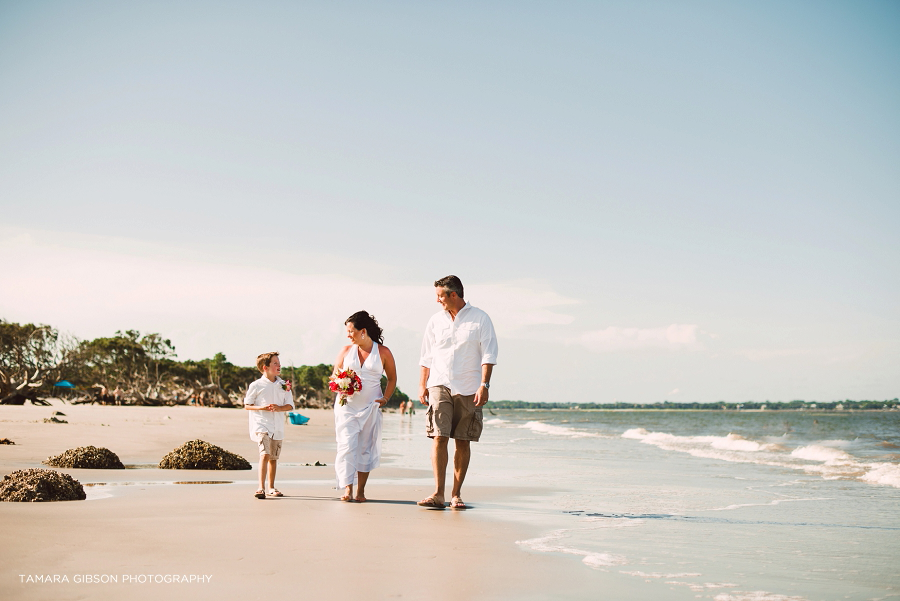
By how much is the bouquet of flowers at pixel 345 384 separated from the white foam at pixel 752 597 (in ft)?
14.8

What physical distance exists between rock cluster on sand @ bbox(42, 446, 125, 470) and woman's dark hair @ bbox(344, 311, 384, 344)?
14.9ft

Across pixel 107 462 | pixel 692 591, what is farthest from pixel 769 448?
pixel 692 591

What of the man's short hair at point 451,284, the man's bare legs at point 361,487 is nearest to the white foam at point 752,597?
the man's short hair at point 451,284

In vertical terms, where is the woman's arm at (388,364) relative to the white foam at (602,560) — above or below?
above

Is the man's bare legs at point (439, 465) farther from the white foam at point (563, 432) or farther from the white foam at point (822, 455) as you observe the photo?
the white foam at point (563, 432)

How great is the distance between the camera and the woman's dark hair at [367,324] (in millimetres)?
8008

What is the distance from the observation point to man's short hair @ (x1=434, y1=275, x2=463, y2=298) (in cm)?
755

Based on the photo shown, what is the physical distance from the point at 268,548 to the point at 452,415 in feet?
9.18

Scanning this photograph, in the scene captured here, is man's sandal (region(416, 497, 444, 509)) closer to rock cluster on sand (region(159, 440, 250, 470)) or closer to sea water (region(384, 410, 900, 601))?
sea water (region(384, 410, 900, 601))

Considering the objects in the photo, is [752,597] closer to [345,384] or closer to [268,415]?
[345,384]

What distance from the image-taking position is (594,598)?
13.0ft

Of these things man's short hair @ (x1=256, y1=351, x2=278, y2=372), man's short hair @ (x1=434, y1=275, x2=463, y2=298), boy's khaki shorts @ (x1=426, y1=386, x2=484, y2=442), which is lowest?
boy's khaki shorts @ (x1=426, y1=386, x2=484, y2=442)

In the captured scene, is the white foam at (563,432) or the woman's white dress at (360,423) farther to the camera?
the white foam at (563,432)

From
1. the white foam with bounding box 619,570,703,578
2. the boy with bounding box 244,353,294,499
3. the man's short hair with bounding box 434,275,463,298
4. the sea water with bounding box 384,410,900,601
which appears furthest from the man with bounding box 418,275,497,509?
the white foam with bounding box 619,570,703,578
